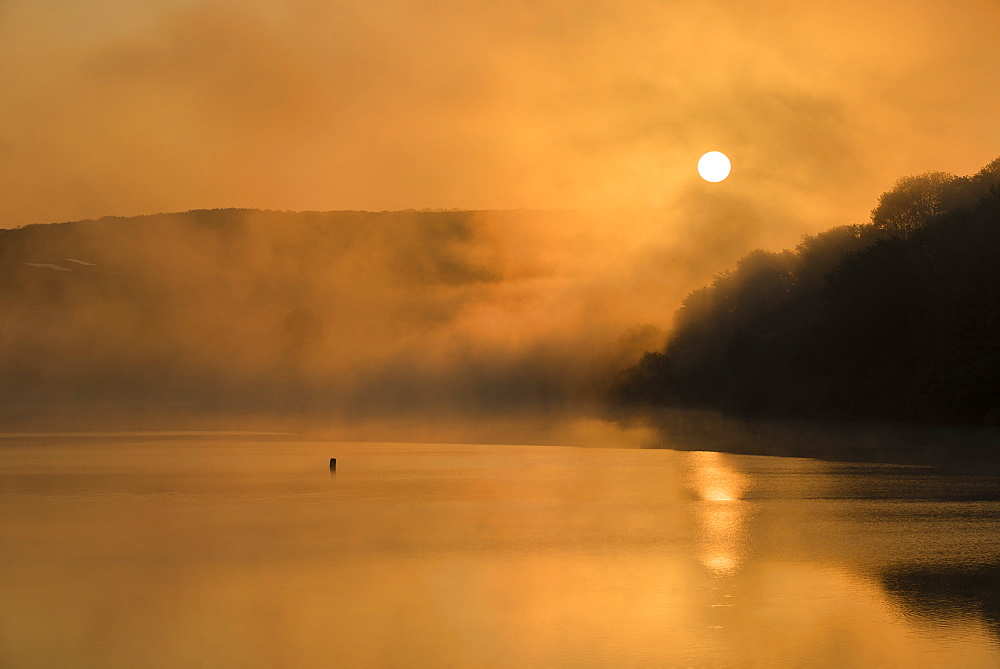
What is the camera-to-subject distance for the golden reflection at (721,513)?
81.5 ft

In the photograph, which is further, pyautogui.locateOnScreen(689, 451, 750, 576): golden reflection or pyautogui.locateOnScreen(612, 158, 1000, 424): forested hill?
pyautogui.locateOnScreen(612, 158, 1000, 424): forested hill

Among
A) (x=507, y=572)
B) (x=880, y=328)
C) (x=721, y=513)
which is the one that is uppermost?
(x=880, y=328)

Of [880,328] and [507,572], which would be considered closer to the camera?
[507,572]

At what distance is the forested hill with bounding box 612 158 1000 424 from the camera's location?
74188 millimetres

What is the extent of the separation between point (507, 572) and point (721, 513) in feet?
38.2

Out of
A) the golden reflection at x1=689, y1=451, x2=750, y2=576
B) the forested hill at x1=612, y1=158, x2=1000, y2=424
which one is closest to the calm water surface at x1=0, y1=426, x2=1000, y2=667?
the golden reflection at x1=689, y1=451, x2=750, y2=576

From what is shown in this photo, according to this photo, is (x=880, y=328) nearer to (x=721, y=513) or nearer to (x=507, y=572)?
(x=721, y=513)

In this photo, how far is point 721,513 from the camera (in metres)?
33.6

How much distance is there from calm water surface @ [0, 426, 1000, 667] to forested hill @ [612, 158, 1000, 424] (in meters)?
32.9

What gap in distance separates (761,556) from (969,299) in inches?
2233

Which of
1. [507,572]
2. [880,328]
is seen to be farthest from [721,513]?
[880,328]

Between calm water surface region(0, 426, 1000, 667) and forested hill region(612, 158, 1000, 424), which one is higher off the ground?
forested hill region(612, 158, 1000, 424)

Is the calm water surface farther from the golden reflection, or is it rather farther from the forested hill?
the forested hill

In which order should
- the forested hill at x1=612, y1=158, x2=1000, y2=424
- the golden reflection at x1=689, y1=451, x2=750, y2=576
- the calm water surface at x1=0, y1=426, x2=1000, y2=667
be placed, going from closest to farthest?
1. the calm water surface at x1=0, y1=426, x2=1000, y2=667
2. the golden reflection at x1=689, y1=451, x2=750, y2=576
3. the forested hill at x1=612, y1=158, x2=1000, y2=424
